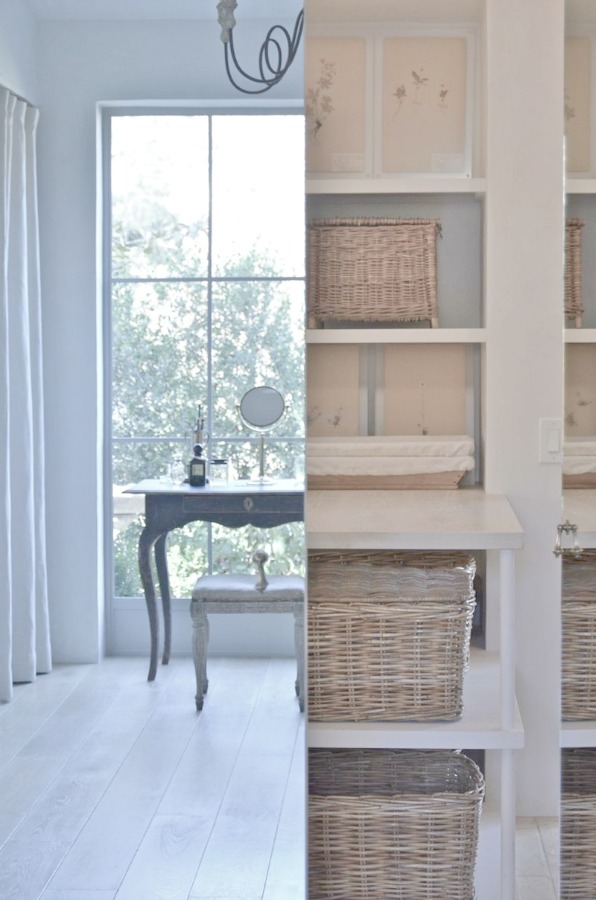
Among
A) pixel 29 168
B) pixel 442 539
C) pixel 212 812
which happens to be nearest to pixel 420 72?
pixel 442 539

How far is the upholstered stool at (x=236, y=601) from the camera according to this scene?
10.7 feet

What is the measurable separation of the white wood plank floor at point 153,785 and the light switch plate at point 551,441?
1.31 meters

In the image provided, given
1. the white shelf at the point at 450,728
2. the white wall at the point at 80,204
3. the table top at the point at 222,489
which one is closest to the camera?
the white shelf at the point at 450,728

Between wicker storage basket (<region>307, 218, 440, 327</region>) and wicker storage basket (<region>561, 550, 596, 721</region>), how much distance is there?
34cm

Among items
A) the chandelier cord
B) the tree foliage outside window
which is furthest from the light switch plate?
the tree foliage outside window

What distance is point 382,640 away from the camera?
1.32 metres

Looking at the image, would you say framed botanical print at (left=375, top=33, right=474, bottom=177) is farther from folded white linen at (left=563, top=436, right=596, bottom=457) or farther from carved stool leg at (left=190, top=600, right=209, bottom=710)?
carved stool leg at (left=190, top=600, right=209, bottom=710)

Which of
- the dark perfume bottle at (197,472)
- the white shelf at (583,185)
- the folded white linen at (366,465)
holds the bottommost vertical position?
the dark perfume bottle at (197,472)

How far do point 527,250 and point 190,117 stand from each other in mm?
2918

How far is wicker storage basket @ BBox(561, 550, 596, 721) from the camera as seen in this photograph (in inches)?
48.3

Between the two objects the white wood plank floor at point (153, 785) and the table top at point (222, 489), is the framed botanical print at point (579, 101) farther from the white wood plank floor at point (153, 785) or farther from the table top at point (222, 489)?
the table top at point (222, 489)

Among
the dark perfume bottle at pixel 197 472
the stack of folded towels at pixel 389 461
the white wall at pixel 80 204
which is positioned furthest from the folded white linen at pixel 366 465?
the white wall at pixel 80 204

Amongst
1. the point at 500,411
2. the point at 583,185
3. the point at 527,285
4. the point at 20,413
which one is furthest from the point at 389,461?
the point at 20,413

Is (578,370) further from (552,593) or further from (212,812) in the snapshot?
(212,812)
